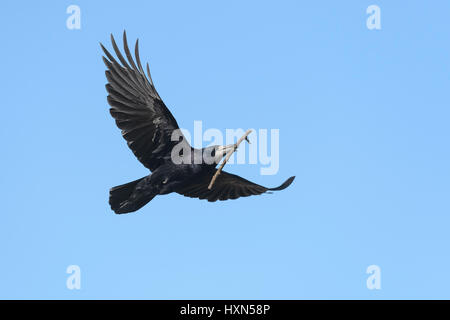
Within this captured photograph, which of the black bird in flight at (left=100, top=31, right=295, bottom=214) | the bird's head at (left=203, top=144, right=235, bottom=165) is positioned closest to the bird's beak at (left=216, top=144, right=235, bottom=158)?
the bird's head at (left=203, top=144, right=235, bottom=165)

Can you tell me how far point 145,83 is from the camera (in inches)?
554

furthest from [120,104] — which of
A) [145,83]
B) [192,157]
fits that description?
[192,157]

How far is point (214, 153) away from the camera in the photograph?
13742mm

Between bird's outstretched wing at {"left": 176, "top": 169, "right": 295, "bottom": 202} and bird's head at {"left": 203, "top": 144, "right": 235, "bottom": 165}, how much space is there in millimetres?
1339

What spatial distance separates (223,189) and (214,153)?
2128 mm

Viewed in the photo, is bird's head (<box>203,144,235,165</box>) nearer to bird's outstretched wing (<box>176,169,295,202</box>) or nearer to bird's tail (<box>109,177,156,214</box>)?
bird's outstretched wing (<box>176,169,295,202</box>)

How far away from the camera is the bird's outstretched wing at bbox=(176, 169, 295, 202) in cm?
1531

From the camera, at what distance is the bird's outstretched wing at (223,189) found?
603 inches

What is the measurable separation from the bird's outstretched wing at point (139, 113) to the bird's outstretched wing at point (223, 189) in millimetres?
1353

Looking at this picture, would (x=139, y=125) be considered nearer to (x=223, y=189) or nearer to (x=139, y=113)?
(x=139, y=113)
